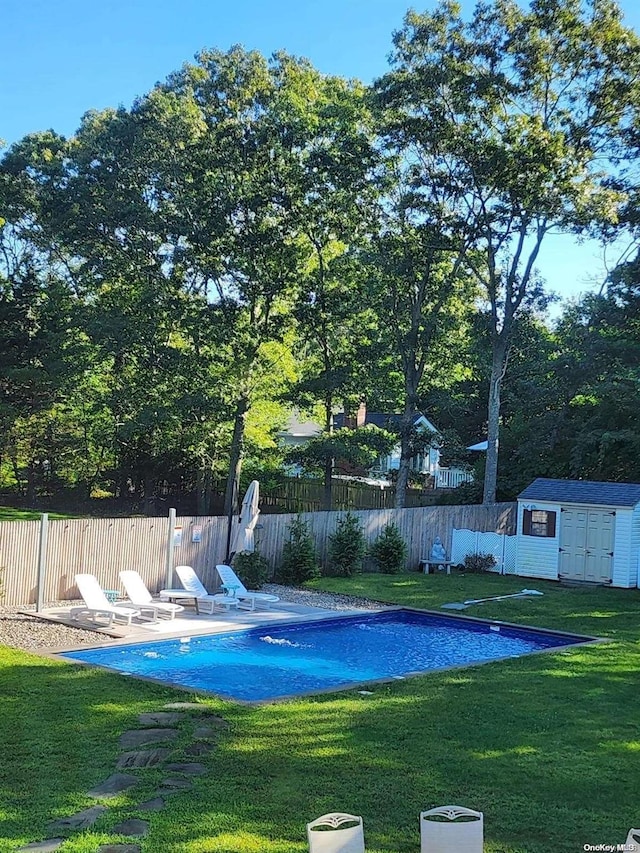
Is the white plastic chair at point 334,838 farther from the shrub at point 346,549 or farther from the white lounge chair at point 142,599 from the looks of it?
the shrub at point 346,549

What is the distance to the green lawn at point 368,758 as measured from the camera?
19.5 feet

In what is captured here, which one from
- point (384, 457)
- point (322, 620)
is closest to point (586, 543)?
point (322, 620)

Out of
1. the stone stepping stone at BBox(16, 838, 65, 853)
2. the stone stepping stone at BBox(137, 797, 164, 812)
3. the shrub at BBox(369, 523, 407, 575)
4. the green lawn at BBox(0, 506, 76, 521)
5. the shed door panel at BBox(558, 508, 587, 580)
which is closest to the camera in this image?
the stone stepping stone at BBox(16, 838, 65, 853)

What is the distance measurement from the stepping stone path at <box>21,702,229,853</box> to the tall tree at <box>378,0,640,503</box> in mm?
Result: 20003

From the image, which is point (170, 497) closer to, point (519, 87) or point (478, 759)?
point (519, 87)

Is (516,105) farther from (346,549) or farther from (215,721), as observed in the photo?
(215,721)

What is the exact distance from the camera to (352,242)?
3134cm

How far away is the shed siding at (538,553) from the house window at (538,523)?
A: 0.09m

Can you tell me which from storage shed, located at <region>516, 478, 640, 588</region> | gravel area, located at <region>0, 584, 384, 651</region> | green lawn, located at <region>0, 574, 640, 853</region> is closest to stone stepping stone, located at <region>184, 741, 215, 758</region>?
green lawn, located at <region>0, 574, 640, 853</region>

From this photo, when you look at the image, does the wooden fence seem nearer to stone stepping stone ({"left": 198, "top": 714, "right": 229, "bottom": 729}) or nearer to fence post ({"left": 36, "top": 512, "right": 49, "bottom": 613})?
fence post ({"left": 36, "top": 512, "right": 49, "bottom": 613})

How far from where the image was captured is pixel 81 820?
5926 mm

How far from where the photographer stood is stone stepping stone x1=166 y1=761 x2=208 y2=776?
706 cm

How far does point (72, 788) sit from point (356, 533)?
573 inches

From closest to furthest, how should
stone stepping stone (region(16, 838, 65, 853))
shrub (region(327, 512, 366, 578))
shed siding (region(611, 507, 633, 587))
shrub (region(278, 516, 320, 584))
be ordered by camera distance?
1. stone stepping stone (region(16, 838, 65, 853))
2. shrub (region(278, 516, 320, 584))
3. shrub (region(327, 512, 366, 578))
4. shed siding (region(611, 507, 633, 587))
